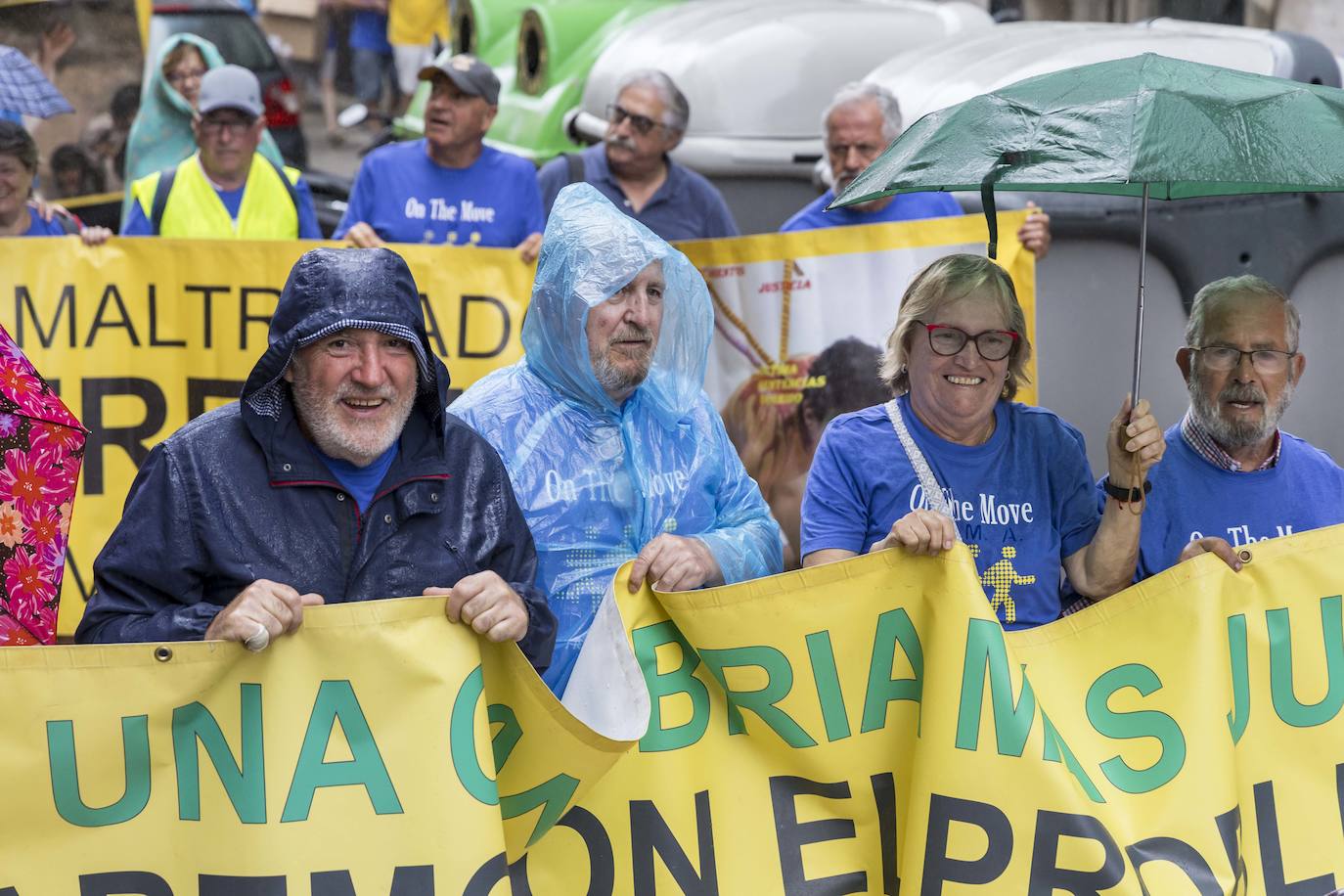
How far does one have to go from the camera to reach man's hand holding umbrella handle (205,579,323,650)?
9.45 ft

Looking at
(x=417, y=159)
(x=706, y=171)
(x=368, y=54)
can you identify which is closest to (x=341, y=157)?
(x=368, y=54)

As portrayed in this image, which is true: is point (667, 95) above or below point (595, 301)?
above

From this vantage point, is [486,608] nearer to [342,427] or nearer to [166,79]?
[342,427]

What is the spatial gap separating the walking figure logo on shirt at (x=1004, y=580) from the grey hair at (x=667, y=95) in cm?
335

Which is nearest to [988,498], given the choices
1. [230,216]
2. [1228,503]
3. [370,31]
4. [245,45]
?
[1228,503]

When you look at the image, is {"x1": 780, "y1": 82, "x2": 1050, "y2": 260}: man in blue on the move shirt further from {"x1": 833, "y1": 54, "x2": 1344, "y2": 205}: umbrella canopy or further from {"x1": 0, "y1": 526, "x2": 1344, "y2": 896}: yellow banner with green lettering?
{"x1": 0, "y1": 526, "x2": 1344, "y2": 896}: yellow banner with green lettering

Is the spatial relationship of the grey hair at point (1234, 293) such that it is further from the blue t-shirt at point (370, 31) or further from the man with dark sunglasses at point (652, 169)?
the blue t-shirt at point (370, 31)

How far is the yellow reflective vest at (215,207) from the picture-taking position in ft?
22.0

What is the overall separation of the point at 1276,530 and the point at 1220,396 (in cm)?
31

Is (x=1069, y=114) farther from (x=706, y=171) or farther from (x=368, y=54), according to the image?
(x=368, y=54)

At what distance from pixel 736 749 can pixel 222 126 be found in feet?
14.5

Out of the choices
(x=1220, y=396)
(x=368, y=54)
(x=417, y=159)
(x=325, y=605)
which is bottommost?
(x=325, y=605)

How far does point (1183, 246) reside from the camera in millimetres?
6059

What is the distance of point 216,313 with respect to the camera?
6.18m
